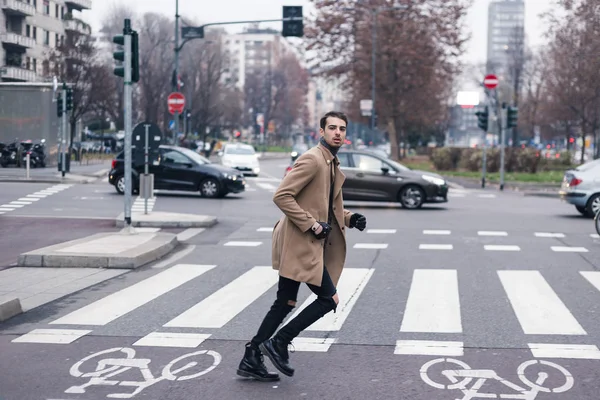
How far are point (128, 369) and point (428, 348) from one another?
2.29 meters

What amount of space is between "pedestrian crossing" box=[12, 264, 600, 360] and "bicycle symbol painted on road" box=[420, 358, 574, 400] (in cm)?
36

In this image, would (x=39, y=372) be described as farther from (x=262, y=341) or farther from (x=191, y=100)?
(x=191, y=100)

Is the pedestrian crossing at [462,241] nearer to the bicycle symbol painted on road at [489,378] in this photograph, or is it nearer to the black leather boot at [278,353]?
the bicycle symbol painted on road at [489,378]

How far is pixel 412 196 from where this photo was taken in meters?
24.2

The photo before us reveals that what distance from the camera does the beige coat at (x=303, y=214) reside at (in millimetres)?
5820

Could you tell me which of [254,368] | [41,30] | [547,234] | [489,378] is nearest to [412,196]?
[547,234]

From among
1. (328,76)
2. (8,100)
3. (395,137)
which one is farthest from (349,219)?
(395,137)

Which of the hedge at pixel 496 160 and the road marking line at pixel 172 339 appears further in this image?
the hedge at pixel 496 160

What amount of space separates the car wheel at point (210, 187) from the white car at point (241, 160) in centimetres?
1508

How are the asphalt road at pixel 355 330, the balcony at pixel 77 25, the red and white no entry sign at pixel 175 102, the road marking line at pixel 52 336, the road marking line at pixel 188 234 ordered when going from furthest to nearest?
the balcony at pixel 77 25 → the red and white no entry sign at pixel 175 102 → the road marking line at pixel 188 234 → the road marking line at pixel 52 336 → the asphalt road at pixel 355 330

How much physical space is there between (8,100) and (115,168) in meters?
8.51

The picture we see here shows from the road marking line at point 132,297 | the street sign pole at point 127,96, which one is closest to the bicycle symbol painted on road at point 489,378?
the road marking line at point 132,297

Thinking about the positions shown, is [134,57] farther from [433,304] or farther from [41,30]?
[41,30]

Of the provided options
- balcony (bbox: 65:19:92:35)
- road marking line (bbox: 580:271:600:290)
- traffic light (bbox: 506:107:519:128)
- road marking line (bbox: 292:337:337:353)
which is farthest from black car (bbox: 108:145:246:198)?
balcony (bbox: 65:19:92:35)
